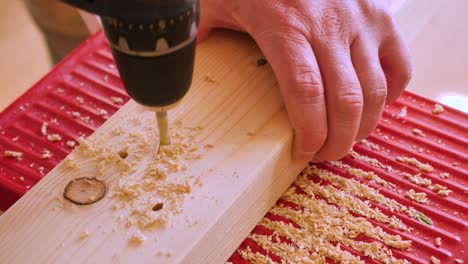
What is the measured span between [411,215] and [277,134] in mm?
280

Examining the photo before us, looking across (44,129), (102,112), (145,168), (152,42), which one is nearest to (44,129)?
(44,129)

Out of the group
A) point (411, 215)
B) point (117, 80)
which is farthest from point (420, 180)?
point (117, 80)

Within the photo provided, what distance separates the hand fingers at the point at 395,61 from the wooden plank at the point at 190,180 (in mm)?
219

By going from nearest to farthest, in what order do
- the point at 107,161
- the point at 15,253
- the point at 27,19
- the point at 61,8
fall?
the point at 15,253
the point at 107,161
the point at 61,8
the point at 27,19

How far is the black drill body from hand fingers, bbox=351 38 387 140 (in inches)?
15.8

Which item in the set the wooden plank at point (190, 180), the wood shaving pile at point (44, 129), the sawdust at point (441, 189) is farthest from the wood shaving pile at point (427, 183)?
the wood shaving pile at point (44, 129)

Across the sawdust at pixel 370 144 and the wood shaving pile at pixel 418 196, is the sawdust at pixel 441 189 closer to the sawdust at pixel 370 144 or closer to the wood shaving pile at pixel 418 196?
the wood shaving pile at pixel 418 196

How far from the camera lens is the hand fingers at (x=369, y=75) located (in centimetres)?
96

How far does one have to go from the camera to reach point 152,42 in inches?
22.8

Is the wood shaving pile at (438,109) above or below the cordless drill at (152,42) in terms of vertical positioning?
above

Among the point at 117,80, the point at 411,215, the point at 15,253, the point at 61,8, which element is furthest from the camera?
the point at 61,8

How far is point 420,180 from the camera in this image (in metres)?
1.03

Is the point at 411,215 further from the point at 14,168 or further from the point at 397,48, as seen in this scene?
the point at 14,168

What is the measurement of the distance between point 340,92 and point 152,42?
42 centimetres
